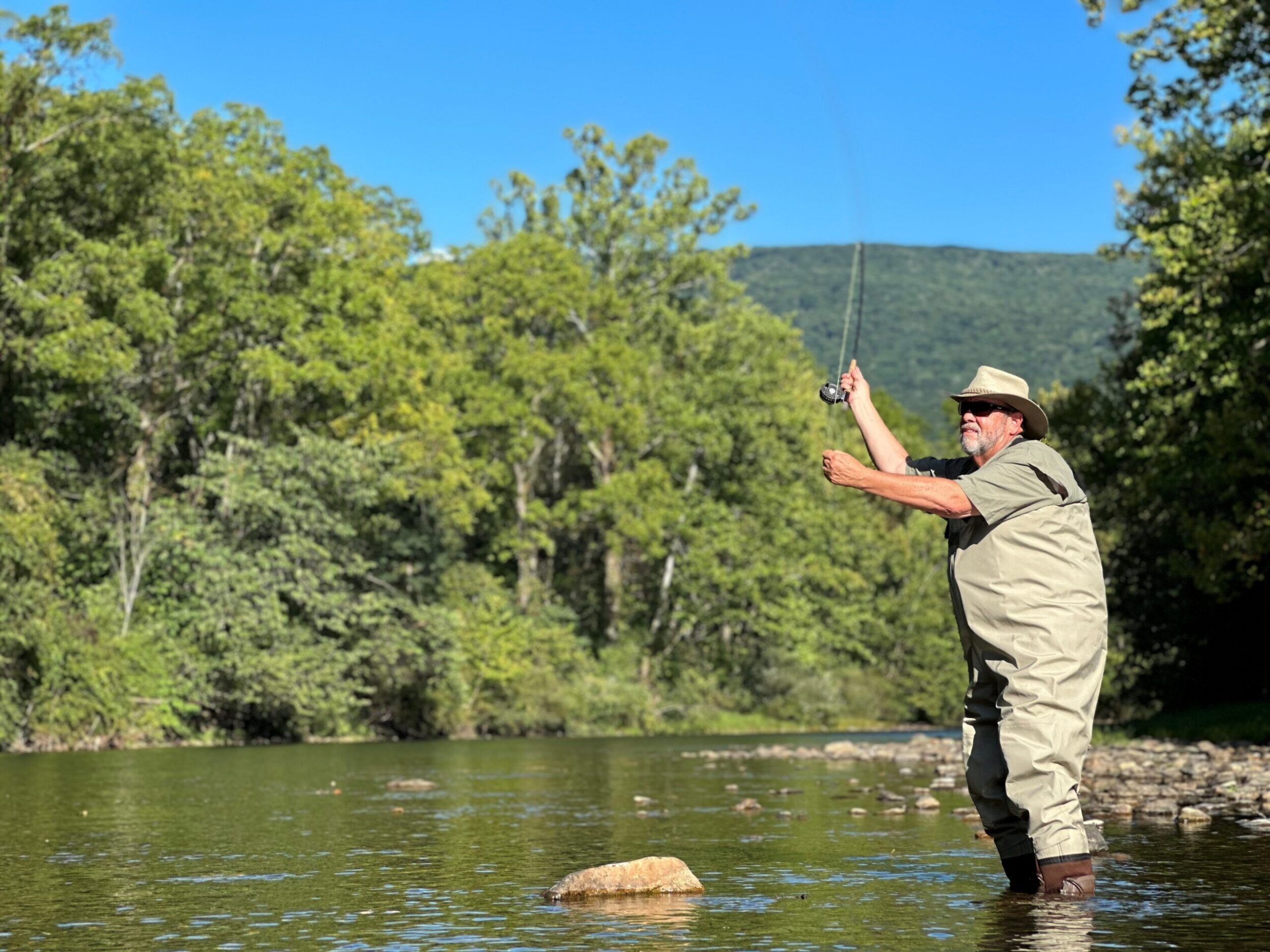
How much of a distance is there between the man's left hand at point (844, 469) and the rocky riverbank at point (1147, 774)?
770 cm

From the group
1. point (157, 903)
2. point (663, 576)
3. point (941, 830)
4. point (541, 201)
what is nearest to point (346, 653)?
point (663, 576)

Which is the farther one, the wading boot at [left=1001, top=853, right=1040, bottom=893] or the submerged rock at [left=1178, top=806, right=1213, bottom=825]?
the submerged rock at [left=1178, top=806, right=1213, bottom=825]

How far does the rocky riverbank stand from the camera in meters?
15.9

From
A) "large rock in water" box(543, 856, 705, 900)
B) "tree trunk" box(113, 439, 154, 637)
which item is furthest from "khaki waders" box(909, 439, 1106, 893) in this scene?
"tree trunk" box(113, 439, 154, 637)

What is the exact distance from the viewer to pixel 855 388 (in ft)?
31.6

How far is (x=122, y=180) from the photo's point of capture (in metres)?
44.3

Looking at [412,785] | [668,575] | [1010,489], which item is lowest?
[412,785]

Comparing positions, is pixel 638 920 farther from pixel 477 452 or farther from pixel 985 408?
pixel 477 452

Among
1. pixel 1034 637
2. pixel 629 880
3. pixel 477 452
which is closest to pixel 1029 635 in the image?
pixel 1034 637

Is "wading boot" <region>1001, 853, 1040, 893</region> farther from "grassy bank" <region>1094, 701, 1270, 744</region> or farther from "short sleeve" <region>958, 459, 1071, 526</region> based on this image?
"grassy bank" <region>1094, 701, 1270, 744</region>

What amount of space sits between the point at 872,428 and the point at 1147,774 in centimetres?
1289

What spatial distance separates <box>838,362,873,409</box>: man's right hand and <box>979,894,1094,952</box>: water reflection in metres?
2.89

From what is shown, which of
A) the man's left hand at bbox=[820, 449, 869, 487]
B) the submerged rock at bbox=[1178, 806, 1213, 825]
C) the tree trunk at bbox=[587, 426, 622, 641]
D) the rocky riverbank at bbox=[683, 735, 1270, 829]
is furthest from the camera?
the tree trunk at bbox=[587, 426, 622, 641]

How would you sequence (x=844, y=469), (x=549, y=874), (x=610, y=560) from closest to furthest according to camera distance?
(x=844, y=469) < (x=549, y=874) < (x=610, y=560)
